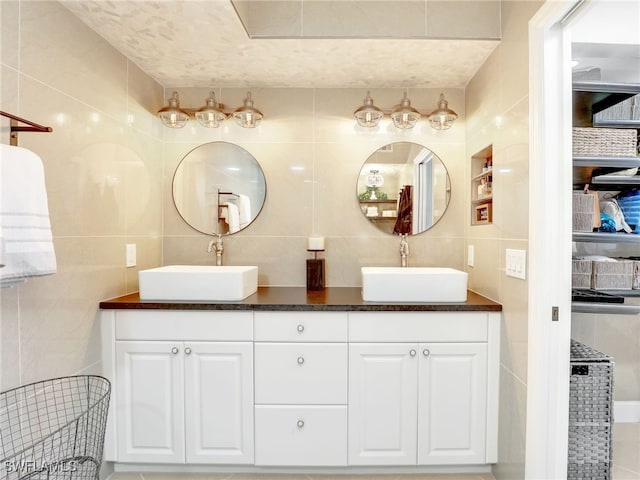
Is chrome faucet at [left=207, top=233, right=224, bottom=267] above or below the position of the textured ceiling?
below

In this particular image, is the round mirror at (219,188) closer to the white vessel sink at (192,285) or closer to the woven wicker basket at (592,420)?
the white vessel sink at (192,285)

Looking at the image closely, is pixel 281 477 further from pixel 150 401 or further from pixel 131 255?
pixel 131 255

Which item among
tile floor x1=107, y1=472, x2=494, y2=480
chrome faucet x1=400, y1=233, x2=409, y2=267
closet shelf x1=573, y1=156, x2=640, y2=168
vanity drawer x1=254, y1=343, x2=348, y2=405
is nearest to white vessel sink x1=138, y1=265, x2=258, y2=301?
vanity drawer x1=254, y1=343, x2=348, y2=405

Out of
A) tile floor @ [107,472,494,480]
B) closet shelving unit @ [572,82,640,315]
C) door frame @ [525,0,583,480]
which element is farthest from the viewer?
tile floor @ [107,472,494,480]

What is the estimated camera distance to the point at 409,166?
222 centimetres

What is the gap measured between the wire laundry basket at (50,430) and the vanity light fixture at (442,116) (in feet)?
6.93

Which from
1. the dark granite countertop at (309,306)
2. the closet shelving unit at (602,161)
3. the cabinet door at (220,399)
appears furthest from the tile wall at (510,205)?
the cabinet door at (220,399)

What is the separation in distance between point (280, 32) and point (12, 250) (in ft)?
4.58

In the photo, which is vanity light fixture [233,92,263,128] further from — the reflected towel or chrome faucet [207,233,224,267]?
the reflected towel

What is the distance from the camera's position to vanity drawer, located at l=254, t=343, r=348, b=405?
167 cm

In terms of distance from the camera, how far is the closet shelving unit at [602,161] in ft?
5.32

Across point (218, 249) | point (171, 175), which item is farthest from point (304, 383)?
point (171, 175)

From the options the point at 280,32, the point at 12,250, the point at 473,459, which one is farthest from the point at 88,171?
the point at 473,459

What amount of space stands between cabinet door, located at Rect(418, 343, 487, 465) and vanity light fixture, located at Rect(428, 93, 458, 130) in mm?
1267
